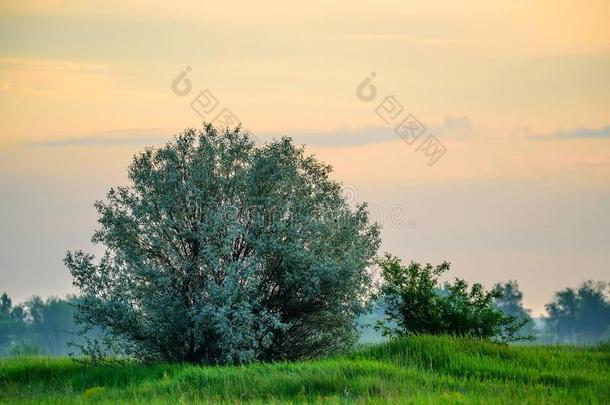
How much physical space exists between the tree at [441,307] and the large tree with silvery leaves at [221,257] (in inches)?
62.3

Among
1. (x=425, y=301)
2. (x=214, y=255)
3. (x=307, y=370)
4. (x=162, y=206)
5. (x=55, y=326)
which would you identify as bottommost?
(x=307, y=370)

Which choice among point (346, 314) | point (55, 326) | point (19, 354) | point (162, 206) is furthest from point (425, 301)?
point (55, 326)

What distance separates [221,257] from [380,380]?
9760 millimetres

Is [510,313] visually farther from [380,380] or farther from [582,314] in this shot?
[380,380]

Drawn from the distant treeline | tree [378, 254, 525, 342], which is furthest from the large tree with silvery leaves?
the distant treeline

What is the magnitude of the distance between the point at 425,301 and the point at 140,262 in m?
10.4

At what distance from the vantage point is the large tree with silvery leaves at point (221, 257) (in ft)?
109

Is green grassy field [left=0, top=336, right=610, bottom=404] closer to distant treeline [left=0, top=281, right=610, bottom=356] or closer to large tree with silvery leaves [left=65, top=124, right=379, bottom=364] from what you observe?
large tree with silvery leaves [left=65, top=124, right=379, bottom=364]

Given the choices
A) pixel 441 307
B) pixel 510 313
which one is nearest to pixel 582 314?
pixel 510 313

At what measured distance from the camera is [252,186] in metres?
34.7

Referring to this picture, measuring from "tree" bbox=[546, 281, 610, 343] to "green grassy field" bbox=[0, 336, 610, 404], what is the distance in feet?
513

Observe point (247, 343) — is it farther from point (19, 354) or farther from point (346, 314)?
point (19, 354)

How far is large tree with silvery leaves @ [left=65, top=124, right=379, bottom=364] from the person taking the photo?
33272mm

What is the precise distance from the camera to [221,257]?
3381 centimetres
